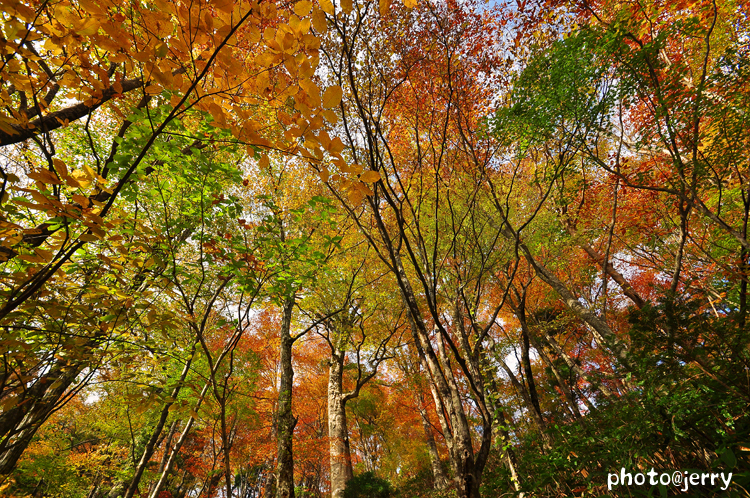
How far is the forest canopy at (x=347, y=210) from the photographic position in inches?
52.2

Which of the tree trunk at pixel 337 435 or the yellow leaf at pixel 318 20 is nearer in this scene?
the yellow leaf at pixel 318 20

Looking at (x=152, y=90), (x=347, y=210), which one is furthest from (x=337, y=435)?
(x=152, y=90)

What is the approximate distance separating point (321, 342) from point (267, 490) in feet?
21.5

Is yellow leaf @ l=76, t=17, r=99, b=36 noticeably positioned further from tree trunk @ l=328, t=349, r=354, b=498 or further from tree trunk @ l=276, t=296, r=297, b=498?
tree trunk @ l=328, t=349, r=354, b=498

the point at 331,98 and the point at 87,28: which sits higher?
the point at 87,28

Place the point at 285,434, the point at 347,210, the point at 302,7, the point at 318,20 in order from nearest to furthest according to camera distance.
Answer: the point at 302,7 → the point at 318,20 → the point at 347,210 → the point at 285,434

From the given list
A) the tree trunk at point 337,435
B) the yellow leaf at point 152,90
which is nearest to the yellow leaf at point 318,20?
the yellow leaf at point 152,90

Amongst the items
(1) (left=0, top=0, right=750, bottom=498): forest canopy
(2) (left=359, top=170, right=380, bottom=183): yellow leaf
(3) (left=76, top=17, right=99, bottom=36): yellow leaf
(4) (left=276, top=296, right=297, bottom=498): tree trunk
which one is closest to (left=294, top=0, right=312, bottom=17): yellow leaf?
(1) (left=0, top=0, right=750, bottom=498): forest canopy

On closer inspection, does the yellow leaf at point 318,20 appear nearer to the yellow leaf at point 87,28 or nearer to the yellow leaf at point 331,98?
the yellow leaf at point 331,98

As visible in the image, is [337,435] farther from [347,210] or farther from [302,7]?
[302,7]

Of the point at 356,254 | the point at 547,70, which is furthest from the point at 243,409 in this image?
the point at 547,70

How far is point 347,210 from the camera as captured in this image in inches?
103

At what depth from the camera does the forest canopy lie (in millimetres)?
1325

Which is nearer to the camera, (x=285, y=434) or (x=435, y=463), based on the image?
(x=285, y=434)
